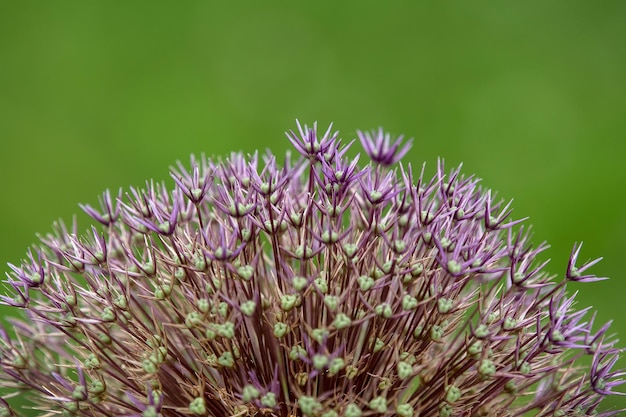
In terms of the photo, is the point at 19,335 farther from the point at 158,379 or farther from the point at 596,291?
the point at 596,291

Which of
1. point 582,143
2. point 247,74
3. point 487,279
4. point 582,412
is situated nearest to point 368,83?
point 247,74

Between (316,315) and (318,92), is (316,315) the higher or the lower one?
the lower one

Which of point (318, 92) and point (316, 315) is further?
point (318, 92)

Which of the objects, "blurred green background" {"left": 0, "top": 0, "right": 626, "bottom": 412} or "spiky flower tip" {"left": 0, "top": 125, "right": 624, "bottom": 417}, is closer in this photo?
"spiky flower tip" {"left": 0, "top": 125, "right": 624, "bottom": 417}

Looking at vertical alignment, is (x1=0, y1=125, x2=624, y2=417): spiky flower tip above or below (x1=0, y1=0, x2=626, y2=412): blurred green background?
below
